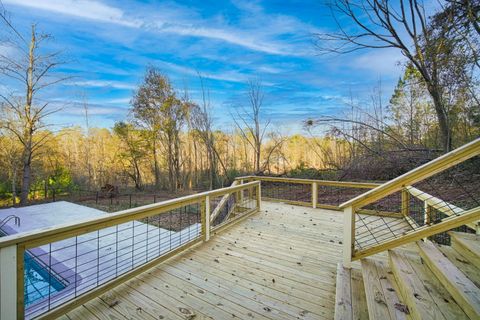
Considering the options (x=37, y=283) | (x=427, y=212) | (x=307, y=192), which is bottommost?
(x=37, y=283)

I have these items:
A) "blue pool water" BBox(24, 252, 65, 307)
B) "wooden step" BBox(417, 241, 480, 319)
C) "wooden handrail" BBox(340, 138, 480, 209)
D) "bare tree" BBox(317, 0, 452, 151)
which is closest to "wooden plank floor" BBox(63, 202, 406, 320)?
"wooden step" BBox(417, 241, 480, 319)

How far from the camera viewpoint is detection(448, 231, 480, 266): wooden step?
1.64 m

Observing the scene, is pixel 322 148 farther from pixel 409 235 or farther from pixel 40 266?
pixel 40 266

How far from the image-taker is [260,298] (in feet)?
6.31

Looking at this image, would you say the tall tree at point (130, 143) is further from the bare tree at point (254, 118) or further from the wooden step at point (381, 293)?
the wooden step at point (381, 293)

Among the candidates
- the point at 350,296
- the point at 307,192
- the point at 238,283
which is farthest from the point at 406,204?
the point at 307,192

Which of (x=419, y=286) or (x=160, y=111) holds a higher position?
(x=160, y=111)

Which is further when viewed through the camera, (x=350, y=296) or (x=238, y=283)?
(x=238, y=283)

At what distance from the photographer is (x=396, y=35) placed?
4.82 meters

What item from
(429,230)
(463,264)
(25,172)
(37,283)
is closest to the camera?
(463,264)

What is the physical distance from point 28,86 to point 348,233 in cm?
1324

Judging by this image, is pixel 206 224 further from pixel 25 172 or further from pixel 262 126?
pixel 25 172

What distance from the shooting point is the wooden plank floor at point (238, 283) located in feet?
5.69

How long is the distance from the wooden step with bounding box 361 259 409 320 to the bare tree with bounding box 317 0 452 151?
4148 millimetres
